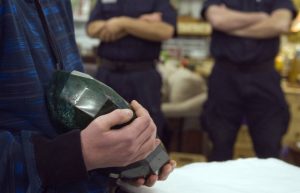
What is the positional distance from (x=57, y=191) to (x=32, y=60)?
0.25 m

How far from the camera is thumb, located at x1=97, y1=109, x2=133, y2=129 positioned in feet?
2.41

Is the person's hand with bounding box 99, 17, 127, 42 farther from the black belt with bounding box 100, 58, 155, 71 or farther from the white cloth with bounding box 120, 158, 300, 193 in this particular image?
the white cloth with bounding box 120, 158, 300, 193

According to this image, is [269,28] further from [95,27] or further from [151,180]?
[151,180]

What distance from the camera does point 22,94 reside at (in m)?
0.79

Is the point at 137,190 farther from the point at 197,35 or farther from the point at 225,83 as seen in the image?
the point at 197,35

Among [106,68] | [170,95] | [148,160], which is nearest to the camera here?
[148,160]

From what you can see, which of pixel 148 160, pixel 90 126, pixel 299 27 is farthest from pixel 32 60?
pixel 299 27

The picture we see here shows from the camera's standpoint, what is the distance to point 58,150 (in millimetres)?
752

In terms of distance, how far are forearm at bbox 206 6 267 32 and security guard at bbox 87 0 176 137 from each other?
0.33 m

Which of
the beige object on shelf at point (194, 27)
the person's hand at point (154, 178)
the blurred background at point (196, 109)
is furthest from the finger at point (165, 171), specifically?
the beige object on shelf at point (194, 27)

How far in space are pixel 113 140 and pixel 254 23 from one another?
188 cm

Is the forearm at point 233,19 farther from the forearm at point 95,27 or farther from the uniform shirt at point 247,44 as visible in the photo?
the forearm at point 95,27

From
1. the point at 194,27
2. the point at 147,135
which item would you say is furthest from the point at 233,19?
the point at 194,27

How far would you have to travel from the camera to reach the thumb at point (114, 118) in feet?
2.41
